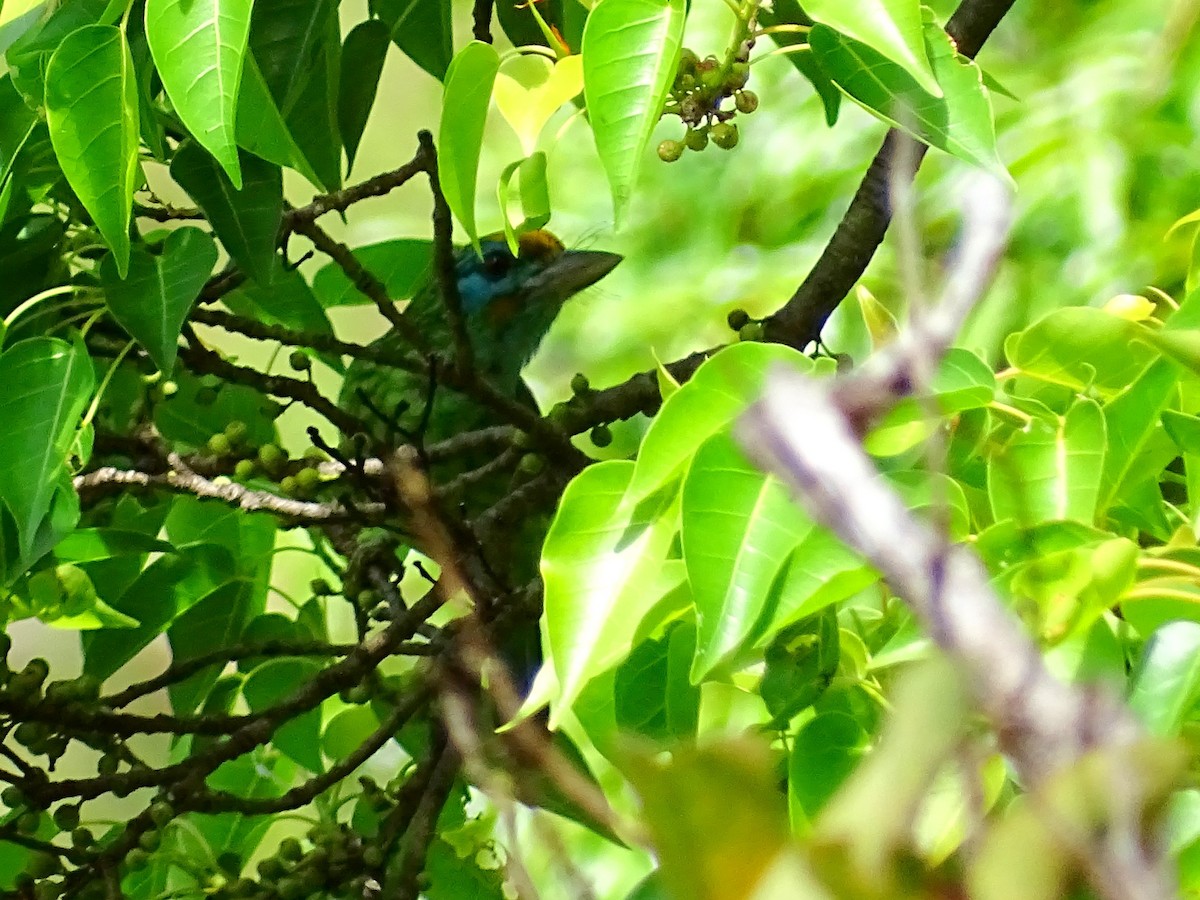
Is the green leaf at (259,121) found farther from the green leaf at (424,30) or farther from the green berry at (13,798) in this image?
the green berry at (13,798)

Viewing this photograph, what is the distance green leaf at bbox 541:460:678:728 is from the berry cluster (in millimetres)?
383

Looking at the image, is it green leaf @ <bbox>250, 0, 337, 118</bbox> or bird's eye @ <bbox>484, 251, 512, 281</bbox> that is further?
bird's eye @ <bbox>484, 251, 512, 281</bbox>

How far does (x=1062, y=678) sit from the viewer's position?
64cm

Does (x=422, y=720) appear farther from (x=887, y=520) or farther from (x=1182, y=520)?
(x=887, y=520)

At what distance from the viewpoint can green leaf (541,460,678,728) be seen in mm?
740

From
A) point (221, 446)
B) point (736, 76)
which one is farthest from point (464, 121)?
point (221, 446)

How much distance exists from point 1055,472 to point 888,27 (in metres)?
0.29

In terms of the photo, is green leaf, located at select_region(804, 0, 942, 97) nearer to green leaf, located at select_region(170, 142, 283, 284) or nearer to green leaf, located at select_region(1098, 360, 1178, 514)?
green leaf, located at select_region(1098, 360, 1178, 514)

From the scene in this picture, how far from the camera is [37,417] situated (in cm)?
103

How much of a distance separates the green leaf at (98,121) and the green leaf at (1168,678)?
708 millimetres

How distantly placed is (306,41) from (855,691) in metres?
0.68

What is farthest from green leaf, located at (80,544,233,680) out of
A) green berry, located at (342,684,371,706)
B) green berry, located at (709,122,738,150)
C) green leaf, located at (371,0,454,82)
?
green berry, located at (709,122,738,150)

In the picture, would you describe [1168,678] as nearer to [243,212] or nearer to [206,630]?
[243,212]

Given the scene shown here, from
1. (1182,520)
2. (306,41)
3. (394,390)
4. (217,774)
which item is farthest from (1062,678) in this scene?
(394,390)
